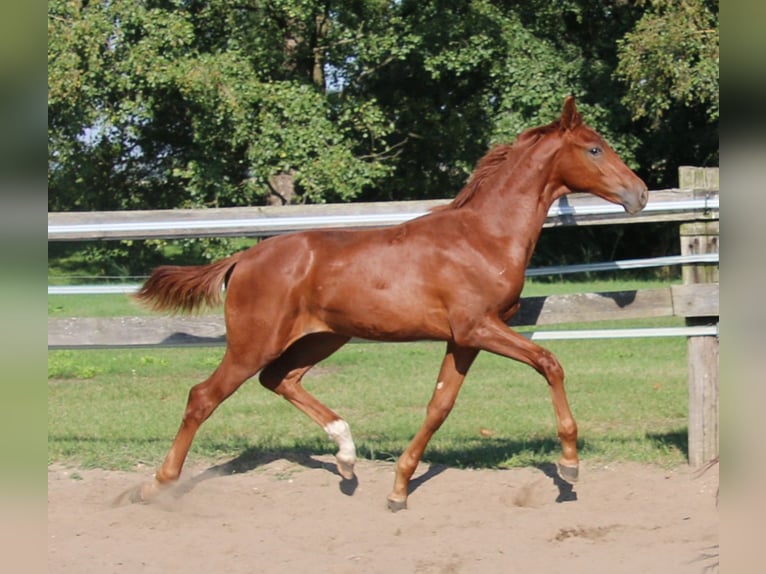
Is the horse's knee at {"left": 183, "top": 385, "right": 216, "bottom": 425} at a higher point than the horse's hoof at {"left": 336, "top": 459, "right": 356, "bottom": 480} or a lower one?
higher

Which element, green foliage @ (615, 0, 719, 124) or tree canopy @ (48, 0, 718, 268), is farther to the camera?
tree canopy @ (48, 0, 718, 268)

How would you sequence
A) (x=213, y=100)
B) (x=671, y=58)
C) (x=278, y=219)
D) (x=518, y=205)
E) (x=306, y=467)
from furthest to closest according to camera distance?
(x=213, y=100) → (x=671, y=58) → (x=306, y=467) → (x=278, y=219) → (x=518, y=205)

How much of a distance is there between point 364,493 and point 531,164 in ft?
7.48

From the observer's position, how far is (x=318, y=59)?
19703 millimetres

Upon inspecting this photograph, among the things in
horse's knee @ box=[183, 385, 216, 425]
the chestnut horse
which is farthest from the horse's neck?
horse's knee @ box=[183, 385, 216, 425]

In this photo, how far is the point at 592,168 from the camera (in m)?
5.26

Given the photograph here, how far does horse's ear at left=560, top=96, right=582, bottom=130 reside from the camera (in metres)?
5.25

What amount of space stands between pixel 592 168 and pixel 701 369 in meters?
1.67

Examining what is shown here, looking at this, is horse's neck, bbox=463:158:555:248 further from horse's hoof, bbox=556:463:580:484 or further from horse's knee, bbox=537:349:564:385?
horse's hoof, bbox=556:463:580:484

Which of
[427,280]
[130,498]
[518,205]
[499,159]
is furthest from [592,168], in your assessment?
[130,498]

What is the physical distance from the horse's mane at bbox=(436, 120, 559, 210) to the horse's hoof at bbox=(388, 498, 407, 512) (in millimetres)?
1796

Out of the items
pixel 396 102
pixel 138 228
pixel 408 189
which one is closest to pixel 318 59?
pixel 396 102

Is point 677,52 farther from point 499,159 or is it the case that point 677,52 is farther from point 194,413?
point 194,413
